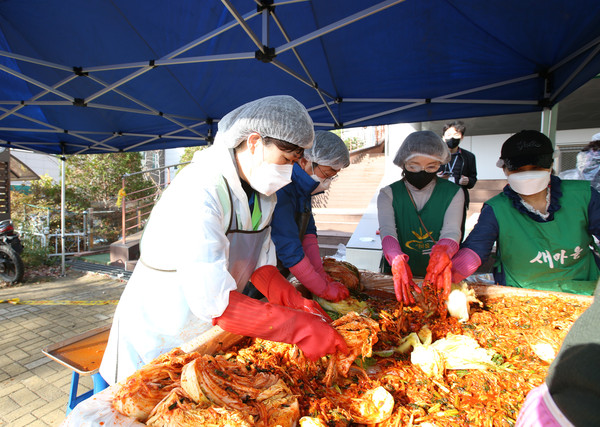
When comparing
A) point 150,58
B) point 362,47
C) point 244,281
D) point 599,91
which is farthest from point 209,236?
point 599,91

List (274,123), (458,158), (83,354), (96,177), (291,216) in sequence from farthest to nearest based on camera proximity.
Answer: (96,177)
(458,158)
(291,216)
(83,354)
(274,123)

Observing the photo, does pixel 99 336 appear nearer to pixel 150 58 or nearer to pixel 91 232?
pixel 150 58

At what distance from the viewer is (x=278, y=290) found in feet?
5.97

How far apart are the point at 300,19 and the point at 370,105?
1818mm

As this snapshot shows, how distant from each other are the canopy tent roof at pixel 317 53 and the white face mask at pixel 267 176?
54.2 inches

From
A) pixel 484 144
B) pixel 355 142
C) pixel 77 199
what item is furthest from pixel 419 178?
pixel 355 142

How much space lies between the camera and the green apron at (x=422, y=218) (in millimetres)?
2754

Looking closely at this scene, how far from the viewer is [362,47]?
10.1 ft

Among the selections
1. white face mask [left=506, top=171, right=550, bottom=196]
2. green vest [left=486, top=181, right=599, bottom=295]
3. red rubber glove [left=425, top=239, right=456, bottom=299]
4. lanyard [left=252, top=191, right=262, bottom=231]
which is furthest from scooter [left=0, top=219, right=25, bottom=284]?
white face mask [left=506, top=171, right=550, bottom=196]

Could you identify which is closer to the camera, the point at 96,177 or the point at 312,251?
the point at 312,251

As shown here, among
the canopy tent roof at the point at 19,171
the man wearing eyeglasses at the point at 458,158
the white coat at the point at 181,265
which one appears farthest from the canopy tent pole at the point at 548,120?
the canopy tent roof at the point at 19,171

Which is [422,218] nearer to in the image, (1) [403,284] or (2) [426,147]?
(2) [426,147]

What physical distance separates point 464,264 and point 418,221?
643 mm

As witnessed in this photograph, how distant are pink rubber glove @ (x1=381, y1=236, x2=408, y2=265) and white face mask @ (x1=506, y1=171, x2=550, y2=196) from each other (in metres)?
0.90
